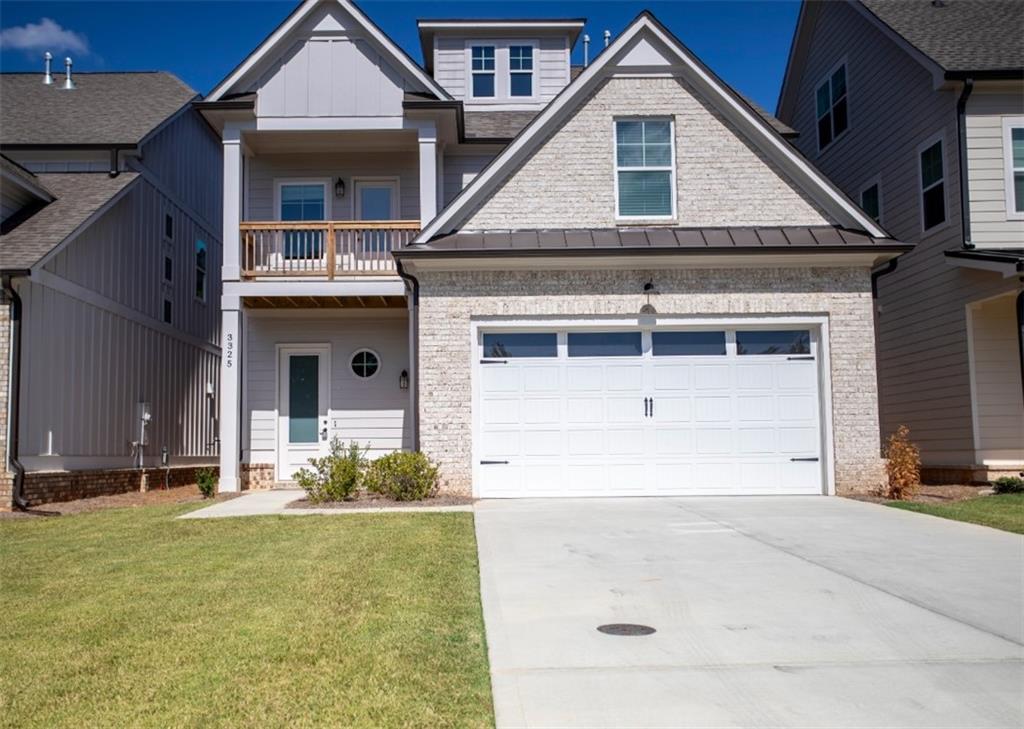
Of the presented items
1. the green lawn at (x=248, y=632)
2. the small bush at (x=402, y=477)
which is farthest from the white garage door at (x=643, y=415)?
the green lawn at (x=248, y=632)

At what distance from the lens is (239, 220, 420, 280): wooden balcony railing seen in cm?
1608

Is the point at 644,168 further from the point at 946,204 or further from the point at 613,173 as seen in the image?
the point at 946,204

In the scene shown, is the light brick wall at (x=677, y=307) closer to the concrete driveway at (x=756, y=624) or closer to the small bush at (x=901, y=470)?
the small bush at (x=901, y=470)

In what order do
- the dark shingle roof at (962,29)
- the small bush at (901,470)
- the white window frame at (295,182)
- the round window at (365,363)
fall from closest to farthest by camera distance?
the small bush at (901,470) < the dark shingle roof at (962,29) < the round window at (365,363) < the white window frame at (295,182)

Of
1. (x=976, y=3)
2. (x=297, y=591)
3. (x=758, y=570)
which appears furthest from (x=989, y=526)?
(x=976, y=3)

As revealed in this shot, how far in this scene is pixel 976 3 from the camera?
1764cm

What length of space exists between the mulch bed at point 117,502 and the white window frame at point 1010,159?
524 inches

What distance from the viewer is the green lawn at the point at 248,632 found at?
4215 mm

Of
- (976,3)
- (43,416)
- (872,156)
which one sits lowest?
(43,416)

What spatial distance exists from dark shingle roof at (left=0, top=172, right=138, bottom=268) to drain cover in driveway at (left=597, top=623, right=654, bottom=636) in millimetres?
11534

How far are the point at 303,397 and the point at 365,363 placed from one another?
1292 millimetres

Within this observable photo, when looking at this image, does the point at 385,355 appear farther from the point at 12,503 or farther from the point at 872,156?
the point at 872,156

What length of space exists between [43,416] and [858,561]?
12.3 metres

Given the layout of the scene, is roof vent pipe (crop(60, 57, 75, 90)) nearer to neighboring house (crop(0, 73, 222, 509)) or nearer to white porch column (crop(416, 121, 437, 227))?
neighboring house (crop(0, 73, 222, 509))
